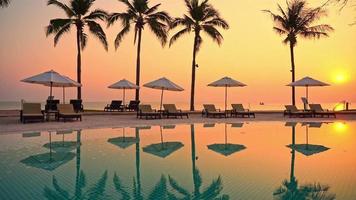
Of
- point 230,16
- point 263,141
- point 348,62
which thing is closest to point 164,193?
point 263,141

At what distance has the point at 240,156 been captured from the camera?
→ 9906 millimetres

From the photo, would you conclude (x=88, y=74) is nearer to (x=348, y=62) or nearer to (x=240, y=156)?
(x=348, y=62)

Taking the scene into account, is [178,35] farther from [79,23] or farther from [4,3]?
[4,3]

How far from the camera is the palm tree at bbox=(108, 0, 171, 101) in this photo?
2616 centimetres

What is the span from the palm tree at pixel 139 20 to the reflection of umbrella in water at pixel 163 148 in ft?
46.6

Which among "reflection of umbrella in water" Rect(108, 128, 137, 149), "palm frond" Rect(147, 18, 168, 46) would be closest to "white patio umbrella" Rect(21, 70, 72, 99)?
"reflection of umbrella in water" Rect(108, 128, 137, 149)

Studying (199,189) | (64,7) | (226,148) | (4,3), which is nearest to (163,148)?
(226,148)

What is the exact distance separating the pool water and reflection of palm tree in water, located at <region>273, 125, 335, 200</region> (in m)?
0.02

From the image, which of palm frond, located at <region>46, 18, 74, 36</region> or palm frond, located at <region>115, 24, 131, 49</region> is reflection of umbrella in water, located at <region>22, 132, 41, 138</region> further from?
palm frond, located at <region>115, 24, 131, 49</region>

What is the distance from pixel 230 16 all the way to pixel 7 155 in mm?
21972

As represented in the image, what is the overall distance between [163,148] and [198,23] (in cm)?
1712

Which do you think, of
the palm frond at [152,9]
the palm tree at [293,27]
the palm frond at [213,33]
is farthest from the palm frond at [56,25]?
the palm tree at [293,27]

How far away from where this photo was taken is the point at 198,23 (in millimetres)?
26438

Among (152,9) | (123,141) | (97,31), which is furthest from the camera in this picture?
(152,9)
